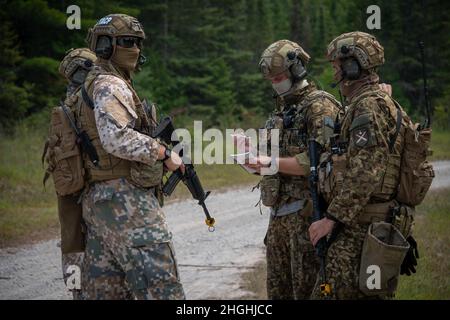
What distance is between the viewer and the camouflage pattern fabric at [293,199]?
Result: 4406 millimetres

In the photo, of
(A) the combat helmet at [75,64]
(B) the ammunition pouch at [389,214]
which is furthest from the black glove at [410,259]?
(A) the combat helmet at [75,64]

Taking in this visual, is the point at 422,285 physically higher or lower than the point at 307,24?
lower

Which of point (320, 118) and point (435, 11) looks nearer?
point (320, 118)

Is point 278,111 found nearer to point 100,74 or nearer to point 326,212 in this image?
point 326,212

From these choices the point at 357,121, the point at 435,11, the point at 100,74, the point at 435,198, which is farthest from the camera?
the point at 435,11

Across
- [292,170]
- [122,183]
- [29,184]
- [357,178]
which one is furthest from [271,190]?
[29,184]

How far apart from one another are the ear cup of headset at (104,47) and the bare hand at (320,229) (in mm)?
1809

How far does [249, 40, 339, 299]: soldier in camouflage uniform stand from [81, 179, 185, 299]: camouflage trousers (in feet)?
2.88

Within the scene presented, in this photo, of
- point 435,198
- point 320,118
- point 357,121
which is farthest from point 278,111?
point 435,198

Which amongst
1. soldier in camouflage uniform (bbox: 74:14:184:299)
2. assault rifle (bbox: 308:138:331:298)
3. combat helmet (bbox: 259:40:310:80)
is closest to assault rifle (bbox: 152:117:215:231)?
soldier in camouflage uniform (bbox: 74:14:184:299)

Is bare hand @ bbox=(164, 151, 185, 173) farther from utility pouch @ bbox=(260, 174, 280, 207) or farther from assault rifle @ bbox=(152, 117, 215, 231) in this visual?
utility pouch @ bbox=(260, 174, 280, 207)

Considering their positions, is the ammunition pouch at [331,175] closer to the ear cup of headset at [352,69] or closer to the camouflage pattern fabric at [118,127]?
the ear cup of headset at [352,69]

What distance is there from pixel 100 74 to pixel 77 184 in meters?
0.76

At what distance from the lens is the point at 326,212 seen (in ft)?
13.1
